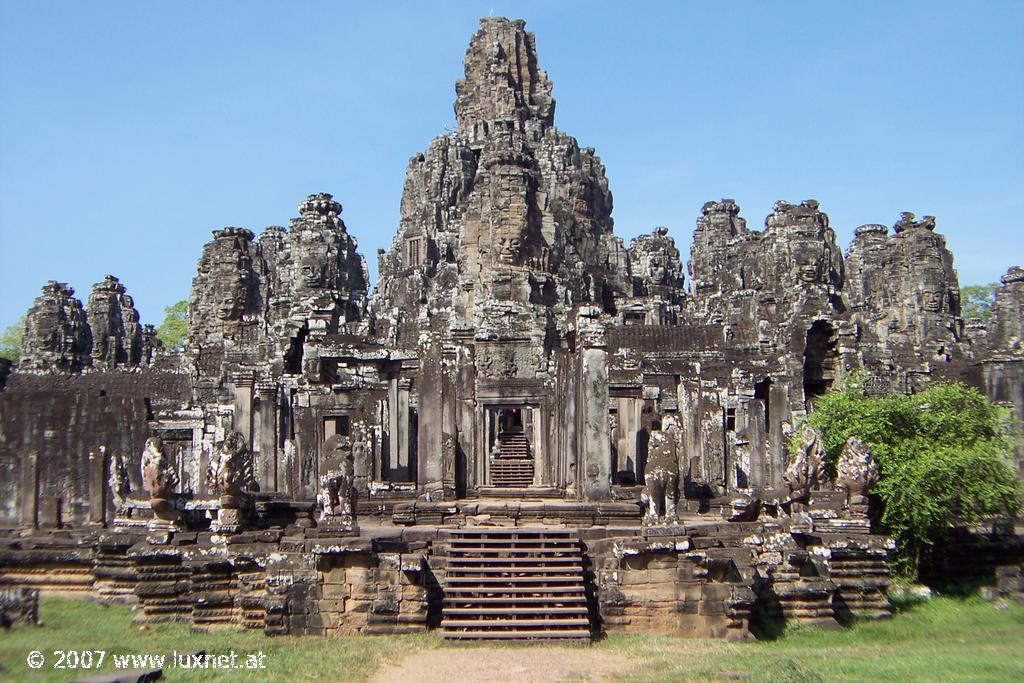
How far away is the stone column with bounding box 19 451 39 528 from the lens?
20.9m

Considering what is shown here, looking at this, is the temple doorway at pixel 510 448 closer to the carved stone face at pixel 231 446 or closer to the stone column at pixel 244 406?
the stone column at pixel 244 406

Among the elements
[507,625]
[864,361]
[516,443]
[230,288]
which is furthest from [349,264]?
[507,625]

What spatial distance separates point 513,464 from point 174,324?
37994mm

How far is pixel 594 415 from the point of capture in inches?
720

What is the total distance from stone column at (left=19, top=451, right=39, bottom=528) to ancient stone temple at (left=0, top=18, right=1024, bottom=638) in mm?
37

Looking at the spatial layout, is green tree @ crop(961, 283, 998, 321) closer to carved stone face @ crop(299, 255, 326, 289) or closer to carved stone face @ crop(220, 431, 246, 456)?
carved stone face @ crop(299, 255, 326, 289)

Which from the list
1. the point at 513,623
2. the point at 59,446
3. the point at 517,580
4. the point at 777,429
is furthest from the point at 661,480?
the point at 59,446

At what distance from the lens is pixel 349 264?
3762 centimetres

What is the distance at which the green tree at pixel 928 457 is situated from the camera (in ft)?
58.3

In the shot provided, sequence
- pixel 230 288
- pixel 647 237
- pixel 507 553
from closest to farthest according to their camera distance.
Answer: pixel 507 553
pixel 230 288
pixel 647 237

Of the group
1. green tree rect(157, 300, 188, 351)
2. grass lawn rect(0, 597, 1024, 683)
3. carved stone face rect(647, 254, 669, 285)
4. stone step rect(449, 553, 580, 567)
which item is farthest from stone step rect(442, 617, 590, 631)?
green tree rect(157, 300, 188, 351)

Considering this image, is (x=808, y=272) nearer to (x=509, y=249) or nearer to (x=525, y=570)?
(x=509, y=249)

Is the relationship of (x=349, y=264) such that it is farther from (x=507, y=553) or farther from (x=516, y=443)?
(x=507, y=553)

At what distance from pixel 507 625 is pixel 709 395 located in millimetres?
11289
